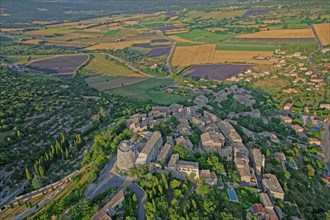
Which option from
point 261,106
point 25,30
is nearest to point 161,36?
point 25,30

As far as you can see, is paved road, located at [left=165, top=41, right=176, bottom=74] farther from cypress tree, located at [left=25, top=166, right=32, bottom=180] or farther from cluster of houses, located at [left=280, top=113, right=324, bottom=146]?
cypress tree, located at [left=25, top=166, right=32, bottom=180]

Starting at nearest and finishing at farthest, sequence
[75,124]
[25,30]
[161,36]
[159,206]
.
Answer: [159,206] < [75,124] < [161,36] < [25,30]

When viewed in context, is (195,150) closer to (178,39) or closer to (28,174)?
(28,174)

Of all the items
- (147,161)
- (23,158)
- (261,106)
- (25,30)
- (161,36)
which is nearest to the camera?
(147,161)

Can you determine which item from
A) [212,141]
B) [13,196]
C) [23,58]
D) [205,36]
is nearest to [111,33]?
[205,36]

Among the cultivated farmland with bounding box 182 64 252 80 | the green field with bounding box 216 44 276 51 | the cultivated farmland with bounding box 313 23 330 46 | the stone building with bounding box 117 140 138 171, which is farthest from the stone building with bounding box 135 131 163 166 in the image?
the cultivated farmland with bounding box 313 23 330 46

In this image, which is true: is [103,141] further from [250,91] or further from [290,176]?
[250,91]

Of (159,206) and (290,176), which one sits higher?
(159,206)
